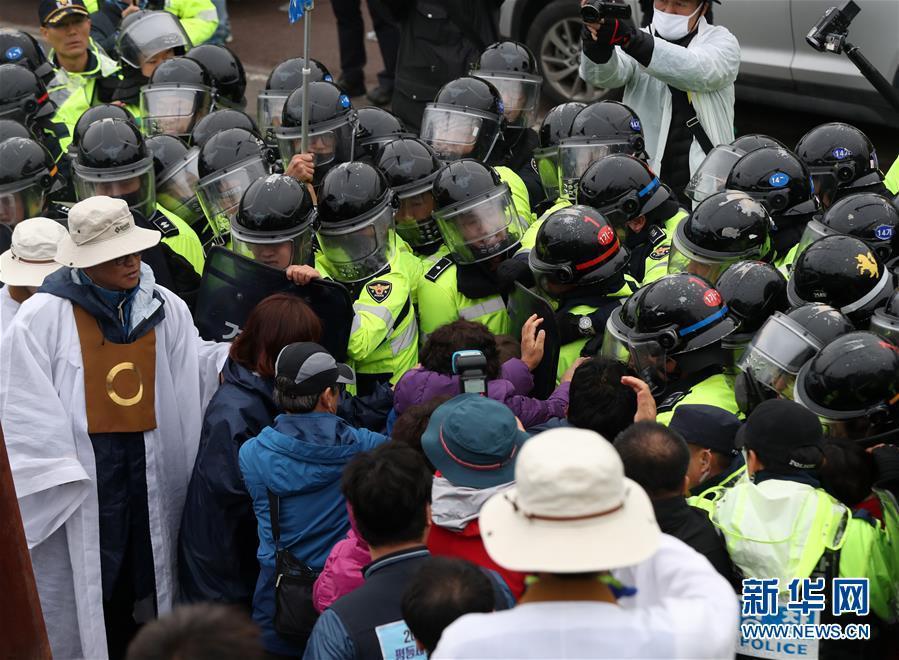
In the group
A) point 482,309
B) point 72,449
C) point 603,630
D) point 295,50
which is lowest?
point 295,50

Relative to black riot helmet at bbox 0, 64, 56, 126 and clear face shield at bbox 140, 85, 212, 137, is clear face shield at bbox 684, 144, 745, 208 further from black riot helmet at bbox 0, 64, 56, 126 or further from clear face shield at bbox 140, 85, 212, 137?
black riot helmet at bbox 0, 64, 56, 126

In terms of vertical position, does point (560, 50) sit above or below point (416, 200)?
below

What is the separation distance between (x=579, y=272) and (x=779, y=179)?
119 centimetres

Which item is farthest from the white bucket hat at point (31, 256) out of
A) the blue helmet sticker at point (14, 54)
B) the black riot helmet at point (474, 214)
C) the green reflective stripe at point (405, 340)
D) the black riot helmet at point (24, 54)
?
the blue helmet sticker at point (14, 54)

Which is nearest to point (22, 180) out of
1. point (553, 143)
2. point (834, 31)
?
point (553, 143)

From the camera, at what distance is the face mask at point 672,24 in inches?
249

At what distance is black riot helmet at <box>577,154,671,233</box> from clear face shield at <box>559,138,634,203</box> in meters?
0.45

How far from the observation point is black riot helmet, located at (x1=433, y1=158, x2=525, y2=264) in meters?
5.00

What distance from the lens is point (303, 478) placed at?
369 centimetres

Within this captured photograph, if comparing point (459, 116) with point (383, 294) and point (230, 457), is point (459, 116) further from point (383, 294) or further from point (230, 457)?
point (230, 457)

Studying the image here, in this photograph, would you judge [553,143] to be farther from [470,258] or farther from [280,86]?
[280,86]

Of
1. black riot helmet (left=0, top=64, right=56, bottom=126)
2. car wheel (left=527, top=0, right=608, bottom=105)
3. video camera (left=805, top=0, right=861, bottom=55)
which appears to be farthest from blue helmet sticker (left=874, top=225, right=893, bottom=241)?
black riot helmet (left=0, top=64, right=56, bottom=126)

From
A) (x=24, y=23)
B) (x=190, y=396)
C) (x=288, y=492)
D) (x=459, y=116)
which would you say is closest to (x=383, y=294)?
(x=190, y=396)

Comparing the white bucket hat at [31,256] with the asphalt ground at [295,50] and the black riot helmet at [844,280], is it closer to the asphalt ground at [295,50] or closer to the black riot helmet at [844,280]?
the black riot helmet at [844,280]
